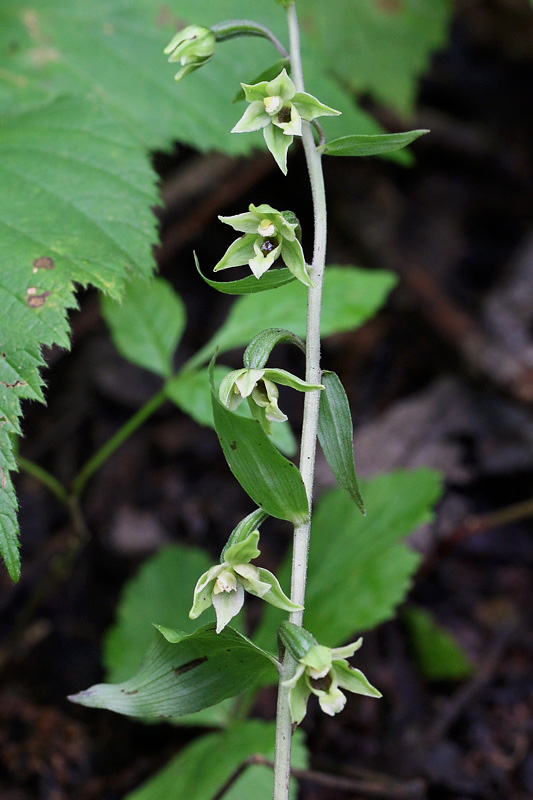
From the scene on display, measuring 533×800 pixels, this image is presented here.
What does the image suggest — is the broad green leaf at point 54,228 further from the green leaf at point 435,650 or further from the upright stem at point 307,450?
the green leaf at point 435,650

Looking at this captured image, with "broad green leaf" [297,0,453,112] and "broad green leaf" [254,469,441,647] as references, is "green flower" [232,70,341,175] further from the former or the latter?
"broad green leaf" [297,0,453,112]

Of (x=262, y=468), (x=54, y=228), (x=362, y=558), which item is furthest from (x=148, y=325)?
(x=262, y=468)

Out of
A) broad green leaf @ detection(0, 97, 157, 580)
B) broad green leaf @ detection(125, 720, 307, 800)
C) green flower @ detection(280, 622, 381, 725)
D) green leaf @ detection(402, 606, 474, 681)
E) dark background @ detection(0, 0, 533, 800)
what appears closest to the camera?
green flower @ detection(280, 622, 381, 725)

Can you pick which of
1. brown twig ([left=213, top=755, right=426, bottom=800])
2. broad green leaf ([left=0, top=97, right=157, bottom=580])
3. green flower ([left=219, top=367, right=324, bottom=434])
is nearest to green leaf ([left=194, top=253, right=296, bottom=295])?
green flower ([left=219, top=367, right=324, bottom=434])

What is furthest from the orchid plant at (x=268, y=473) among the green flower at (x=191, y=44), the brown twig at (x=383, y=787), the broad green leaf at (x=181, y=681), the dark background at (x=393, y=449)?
the dark background at (x=393, y=449)

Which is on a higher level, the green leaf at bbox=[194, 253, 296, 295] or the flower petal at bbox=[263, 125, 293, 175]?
the flower petal at bbox=[263, 125, 293, 175]

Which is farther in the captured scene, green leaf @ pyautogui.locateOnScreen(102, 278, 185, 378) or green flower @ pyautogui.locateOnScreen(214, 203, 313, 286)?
green leaf @ pyautogui.locateOnScreen(102, 278, 185, 378)
